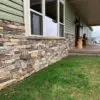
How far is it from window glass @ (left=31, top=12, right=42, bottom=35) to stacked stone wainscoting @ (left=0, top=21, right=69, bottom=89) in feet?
0.73

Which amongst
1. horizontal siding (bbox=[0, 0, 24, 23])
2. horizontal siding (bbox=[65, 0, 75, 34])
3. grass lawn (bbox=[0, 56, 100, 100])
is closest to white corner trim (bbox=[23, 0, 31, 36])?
horizontal siding (bbox=[0, 0, 24, 23])

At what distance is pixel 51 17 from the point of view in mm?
6309

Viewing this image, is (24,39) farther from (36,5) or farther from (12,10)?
(36,5)

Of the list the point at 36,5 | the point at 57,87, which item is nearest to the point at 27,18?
the point at 36,5

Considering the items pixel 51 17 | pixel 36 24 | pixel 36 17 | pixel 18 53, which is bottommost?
pixel 18 53

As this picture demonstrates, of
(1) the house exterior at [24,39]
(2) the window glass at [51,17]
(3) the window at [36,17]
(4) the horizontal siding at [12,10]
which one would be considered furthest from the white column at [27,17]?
(2) the window glass at [51,17]

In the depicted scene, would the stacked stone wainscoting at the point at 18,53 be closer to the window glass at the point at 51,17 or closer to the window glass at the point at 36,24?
the window glass at the point at 36,24

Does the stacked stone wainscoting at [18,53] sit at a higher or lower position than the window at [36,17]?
lower

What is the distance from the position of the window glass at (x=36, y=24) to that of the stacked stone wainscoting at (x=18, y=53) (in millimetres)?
223

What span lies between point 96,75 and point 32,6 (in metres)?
2.62

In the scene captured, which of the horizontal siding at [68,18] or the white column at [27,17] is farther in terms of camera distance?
the horizontal siding at [68,18]

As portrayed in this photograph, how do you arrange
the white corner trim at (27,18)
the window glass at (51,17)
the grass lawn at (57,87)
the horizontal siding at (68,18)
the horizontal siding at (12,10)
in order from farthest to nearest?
the horizontal siding at (68,18), the window glass at (51,17), the white corner trim at (27,18), the horizontal siding at (12,10), the grass lawn at (57,87)

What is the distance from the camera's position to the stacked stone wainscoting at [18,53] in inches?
135

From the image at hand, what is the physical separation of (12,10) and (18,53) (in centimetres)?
99
